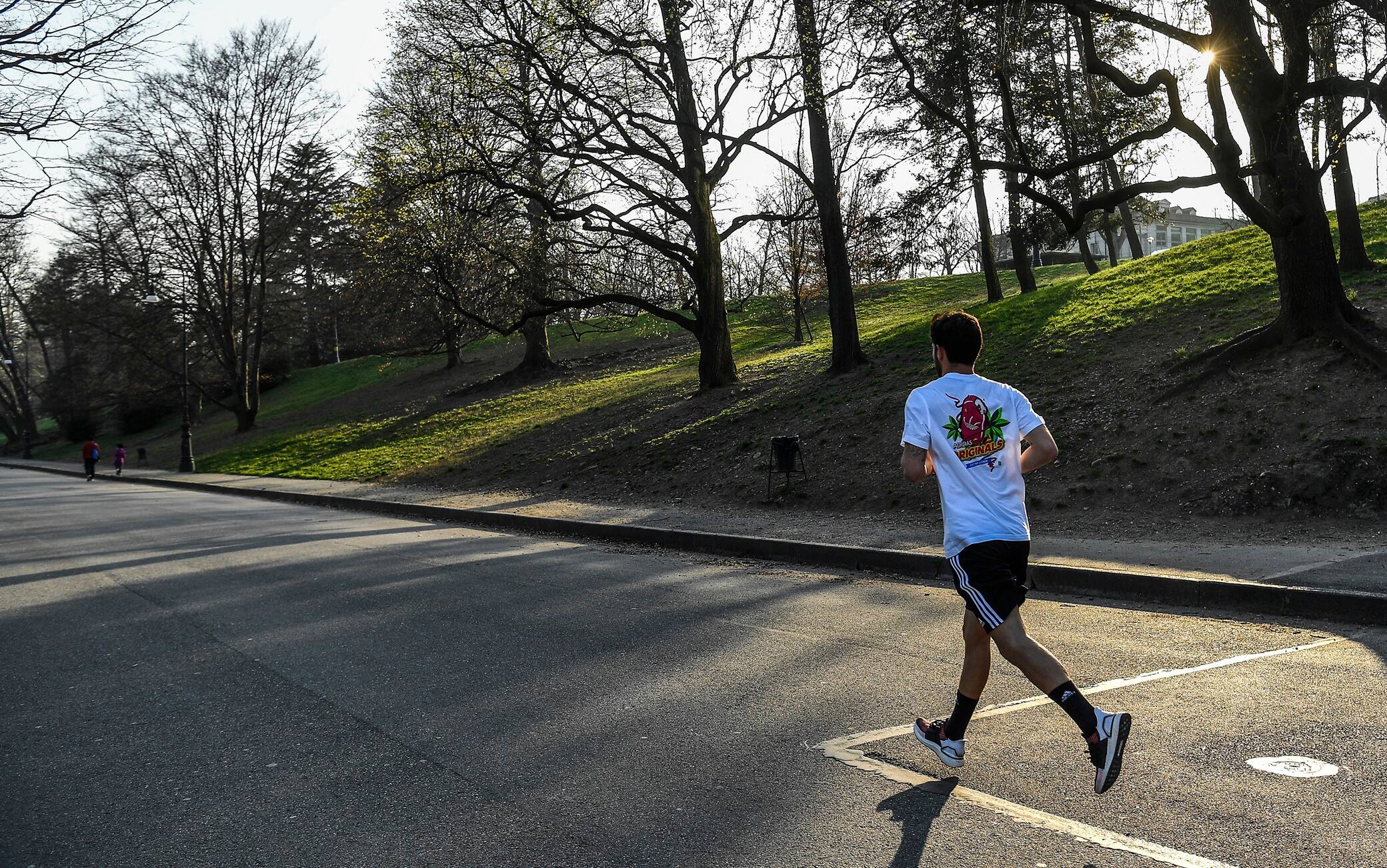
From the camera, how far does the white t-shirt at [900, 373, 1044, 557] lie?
4066mm

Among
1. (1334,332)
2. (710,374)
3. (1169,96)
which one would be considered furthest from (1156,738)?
(710,374)

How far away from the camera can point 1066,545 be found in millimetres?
9984

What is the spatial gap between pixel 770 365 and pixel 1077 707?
2343cm

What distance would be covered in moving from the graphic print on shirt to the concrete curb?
177 inches

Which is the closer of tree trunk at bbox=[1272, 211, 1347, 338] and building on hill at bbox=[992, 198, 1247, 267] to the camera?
tree trunk at bbox=[1272, 211, 1347, 338]

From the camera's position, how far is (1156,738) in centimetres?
461

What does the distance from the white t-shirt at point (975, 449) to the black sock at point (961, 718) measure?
0.63 m

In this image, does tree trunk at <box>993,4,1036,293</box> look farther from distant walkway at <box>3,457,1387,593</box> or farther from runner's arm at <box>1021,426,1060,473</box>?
runner's arm at <box>1021,426,1060,473</box>

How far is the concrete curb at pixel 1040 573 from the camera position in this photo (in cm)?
725

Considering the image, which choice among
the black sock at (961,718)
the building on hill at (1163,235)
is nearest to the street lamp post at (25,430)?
the building on hill at (1163,235)

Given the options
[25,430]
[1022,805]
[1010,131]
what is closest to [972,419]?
[1022,805]

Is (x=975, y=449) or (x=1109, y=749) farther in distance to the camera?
(x=975, y=449)

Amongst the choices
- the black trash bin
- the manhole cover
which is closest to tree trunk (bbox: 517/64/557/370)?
the black trash bin

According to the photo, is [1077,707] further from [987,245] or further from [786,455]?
[987,245]
